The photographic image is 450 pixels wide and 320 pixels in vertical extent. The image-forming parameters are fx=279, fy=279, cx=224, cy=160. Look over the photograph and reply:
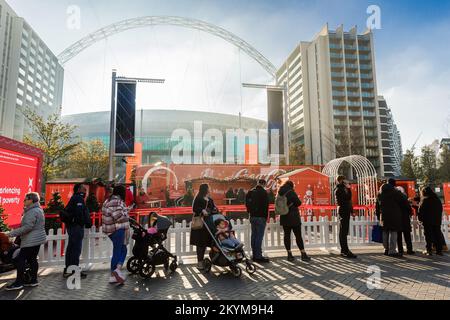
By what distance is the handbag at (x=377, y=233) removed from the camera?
279 inches

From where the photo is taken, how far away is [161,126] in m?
68.1

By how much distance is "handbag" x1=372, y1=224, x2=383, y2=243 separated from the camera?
7.09 metres

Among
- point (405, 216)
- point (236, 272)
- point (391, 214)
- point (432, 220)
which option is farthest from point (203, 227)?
point (432, 220)

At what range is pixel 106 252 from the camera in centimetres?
634

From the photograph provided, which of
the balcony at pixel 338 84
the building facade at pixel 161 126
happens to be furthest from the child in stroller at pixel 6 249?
the balcony at pixel 338 84

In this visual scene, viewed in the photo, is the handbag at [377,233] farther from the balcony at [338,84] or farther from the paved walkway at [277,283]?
the balcony at [338,84]

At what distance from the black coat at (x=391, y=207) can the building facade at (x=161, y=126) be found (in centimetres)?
5161

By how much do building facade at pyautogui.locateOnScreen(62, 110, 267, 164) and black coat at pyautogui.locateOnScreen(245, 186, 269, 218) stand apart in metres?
51.5

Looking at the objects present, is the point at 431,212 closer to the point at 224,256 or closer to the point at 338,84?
the point at 224,256

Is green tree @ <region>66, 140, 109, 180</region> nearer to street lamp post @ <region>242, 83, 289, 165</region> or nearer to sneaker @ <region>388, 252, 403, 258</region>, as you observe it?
street lamp post @ <region>242, 83, 289, 165</region>

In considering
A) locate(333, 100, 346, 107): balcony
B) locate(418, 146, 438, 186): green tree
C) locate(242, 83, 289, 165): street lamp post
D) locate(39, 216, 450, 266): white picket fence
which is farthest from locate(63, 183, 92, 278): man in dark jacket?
locate(333, 100, 346, 107): balcony

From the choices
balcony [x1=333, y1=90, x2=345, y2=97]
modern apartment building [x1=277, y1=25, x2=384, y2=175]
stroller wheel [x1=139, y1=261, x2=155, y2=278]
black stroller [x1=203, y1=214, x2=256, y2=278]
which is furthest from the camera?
balcony [x1=333, y1=90, x2=345, y2=97]
